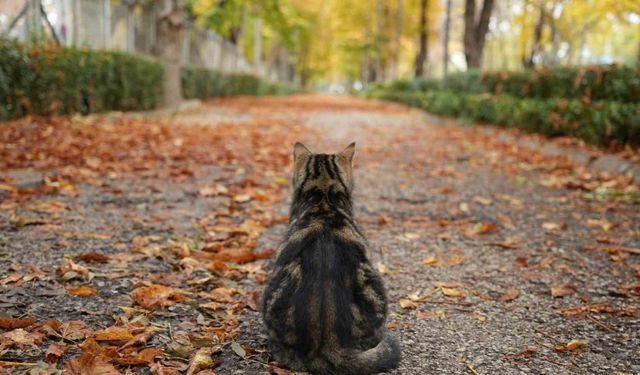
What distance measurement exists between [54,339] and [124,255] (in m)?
1.36

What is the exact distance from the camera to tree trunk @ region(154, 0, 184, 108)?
16359 millimetres

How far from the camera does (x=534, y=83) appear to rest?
1322cm

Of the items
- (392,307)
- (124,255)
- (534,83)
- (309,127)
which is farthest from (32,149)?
(534,83)

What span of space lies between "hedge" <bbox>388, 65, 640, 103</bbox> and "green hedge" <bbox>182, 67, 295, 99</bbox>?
10529mm

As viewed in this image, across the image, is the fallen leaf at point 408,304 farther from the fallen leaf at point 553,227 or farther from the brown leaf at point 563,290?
the fallen leaf at point 553,227

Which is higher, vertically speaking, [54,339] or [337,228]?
[337,228]

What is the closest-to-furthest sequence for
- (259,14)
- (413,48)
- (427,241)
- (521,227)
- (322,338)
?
(322,338) < (427,241) < (521,227) < (259,14) < (413,48)

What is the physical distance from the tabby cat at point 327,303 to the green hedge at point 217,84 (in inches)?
764

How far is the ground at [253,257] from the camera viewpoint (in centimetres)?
290

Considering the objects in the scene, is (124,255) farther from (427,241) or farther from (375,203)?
(375,203)

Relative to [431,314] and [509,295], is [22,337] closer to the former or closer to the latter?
[431,314]

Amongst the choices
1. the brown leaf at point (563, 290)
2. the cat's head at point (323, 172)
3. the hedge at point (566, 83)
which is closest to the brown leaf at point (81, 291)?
the cat's head at point (323, 172)

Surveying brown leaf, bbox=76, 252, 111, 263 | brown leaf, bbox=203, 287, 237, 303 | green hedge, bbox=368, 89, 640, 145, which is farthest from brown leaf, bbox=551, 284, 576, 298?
green hedge, bbox=368, 89, 640, 145

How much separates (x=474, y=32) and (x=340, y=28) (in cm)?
3174
